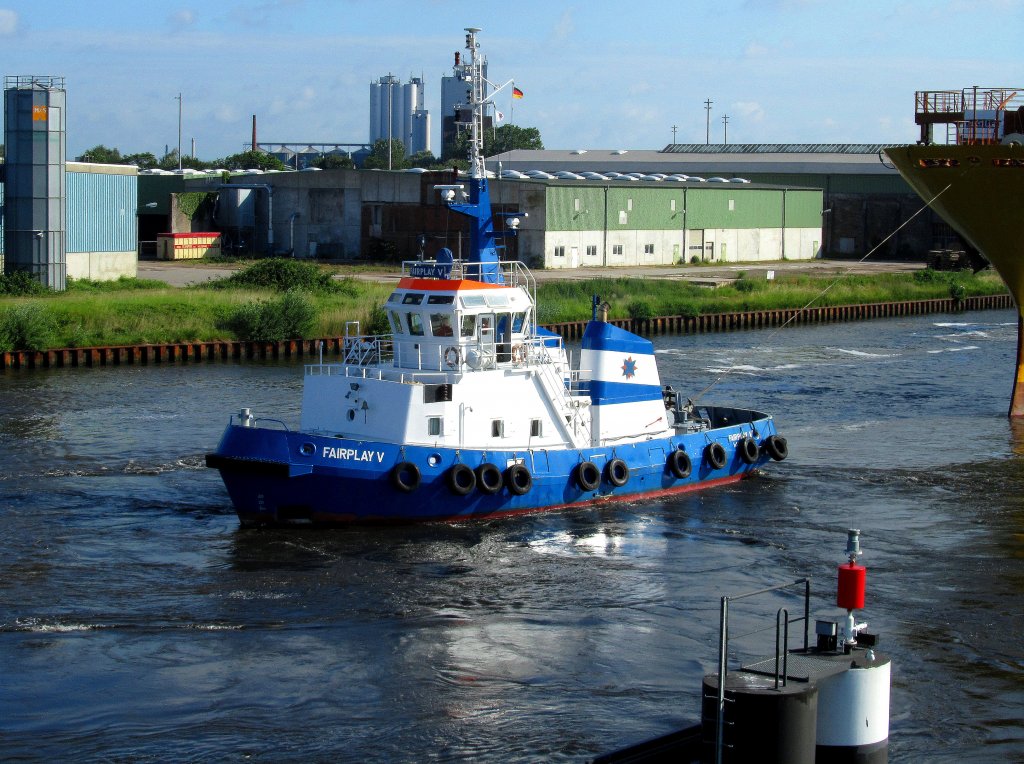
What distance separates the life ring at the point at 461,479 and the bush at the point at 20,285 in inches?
1110

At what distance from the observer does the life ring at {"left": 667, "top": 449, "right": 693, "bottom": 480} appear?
928 inches

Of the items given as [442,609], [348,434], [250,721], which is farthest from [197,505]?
[250,721]

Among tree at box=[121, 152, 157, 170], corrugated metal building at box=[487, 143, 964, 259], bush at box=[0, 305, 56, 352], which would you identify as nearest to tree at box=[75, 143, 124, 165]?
tree at box=[121, 152, 157, 170]

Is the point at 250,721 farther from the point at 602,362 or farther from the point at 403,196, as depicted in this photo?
the point at 403,196

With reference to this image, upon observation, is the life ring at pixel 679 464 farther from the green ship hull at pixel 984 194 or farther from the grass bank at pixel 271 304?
the grass bank at pixel 271 304

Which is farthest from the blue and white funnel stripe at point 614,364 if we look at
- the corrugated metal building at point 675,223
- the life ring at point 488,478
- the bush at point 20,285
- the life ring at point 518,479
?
the corrugated metal building at point 675,223

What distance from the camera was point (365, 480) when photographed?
2053 cm

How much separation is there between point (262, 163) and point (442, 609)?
86.6 meters

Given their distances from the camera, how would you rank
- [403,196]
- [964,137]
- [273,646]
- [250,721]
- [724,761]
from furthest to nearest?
[403,196] < [964,137] < [273,646] < [250,721] < [724,761]

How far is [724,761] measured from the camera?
37.6ft

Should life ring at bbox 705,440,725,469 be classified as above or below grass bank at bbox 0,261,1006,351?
below

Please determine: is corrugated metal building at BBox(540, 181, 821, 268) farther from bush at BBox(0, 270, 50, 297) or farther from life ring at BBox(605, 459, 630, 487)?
life ring at BBox(605, 459, 630, 487)

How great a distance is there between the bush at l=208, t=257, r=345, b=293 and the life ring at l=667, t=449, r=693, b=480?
25.4m

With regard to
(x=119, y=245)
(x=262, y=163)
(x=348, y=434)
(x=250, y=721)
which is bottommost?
(x=250, y=721)
